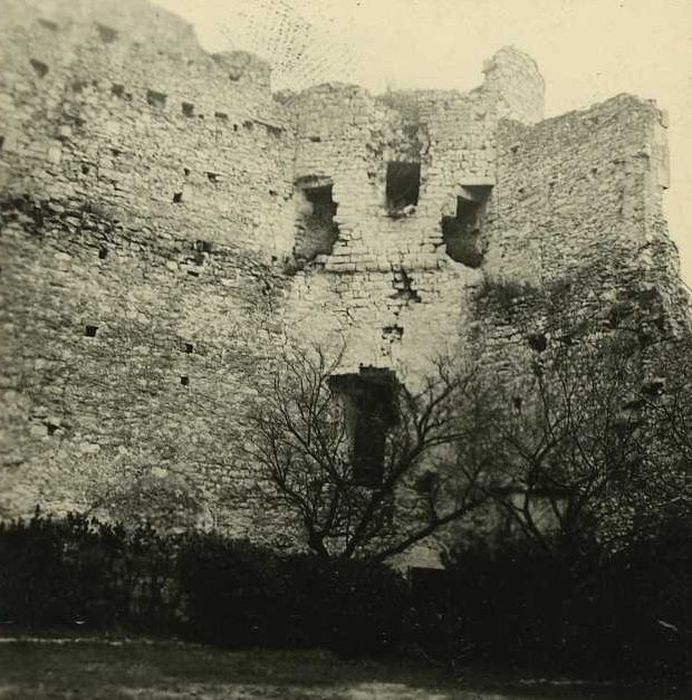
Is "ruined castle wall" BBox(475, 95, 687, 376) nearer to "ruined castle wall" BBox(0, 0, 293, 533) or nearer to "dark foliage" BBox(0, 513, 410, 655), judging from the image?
"ruined castle wall" BBox(0, 0, 293, 533)

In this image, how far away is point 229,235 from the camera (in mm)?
16672

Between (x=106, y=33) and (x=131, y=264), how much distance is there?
13.7ft

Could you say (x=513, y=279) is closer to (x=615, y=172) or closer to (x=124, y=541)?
(x=615, y=172)

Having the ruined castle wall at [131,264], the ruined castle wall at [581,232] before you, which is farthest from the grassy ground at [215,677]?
the ruined castle wall at [581,232]

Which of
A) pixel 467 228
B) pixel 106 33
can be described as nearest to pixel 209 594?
pixel 467 228

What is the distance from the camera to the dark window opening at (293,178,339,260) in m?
17.7

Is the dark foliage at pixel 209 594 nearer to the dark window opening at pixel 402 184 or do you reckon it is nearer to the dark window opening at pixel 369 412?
the dark window opening at pixel 369 412

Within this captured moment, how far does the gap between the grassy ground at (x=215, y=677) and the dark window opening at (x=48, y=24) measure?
997 cm

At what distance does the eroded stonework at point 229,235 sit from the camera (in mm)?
14383

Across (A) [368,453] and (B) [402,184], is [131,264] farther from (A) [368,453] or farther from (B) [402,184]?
(B) [402,184]

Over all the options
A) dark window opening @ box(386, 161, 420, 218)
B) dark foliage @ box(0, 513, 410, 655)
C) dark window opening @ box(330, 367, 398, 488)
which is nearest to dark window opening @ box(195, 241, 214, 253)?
dark window opening @ box(330, 367, 398, 488)

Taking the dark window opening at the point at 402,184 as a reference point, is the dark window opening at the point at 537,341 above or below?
below

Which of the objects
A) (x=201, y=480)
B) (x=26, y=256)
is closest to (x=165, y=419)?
(x=201, y=480)

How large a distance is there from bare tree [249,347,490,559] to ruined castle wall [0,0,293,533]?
789mm
